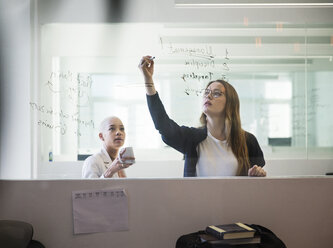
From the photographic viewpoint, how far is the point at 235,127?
6.66 feet

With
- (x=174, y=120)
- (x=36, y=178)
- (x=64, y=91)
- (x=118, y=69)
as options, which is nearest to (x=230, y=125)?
(x=174, y=120)

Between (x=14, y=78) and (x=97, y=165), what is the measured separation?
2.04 feet

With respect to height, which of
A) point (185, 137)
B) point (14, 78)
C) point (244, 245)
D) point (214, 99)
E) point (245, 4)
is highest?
point (245, 4)

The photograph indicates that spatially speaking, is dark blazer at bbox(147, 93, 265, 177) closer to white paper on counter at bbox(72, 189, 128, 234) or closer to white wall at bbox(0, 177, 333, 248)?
white wall at bbox(0, 177, 333, 248)

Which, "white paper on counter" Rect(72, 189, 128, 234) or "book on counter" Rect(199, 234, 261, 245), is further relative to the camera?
"white paper on counter" Rect(72, 189, 128, 234)

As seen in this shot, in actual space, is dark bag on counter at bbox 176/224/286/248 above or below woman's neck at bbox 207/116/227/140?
below

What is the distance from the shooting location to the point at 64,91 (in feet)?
6.61

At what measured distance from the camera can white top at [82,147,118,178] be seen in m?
1.99

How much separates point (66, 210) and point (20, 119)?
519 mm

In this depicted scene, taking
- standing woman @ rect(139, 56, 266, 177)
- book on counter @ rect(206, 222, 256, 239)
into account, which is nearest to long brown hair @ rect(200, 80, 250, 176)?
standing woman @ rect(139, 56, 266, 177)

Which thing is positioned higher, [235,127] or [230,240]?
[235,127]

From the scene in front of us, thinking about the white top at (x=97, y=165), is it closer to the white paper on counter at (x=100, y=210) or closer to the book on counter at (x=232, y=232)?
the white paper on counter at (x=100, y=210)

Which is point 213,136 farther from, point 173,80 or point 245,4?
point 245,4

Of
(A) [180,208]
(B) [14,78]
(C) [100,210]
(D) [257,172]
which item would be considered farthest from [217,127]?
(B) [14,78]
